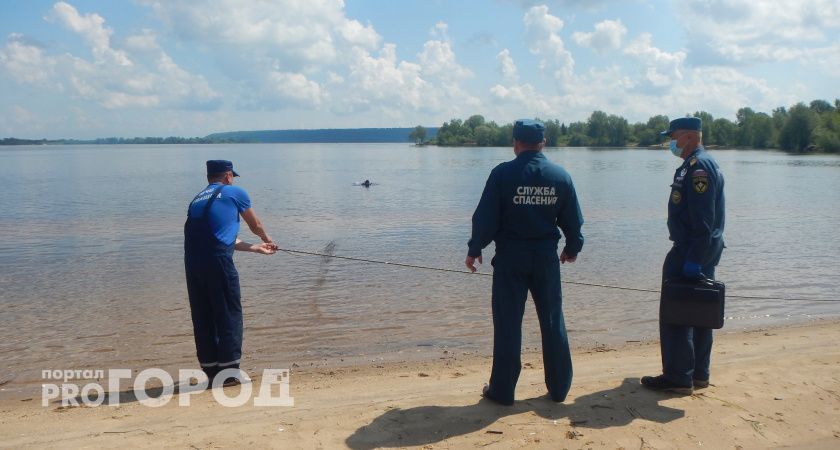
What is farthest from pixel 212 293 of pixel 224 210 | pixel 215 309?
pixel 224 210

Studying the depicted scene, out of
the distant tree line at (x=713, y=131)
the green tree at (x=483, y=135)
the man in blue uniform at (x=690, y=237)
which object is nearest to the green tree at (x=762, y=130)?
the distant tree line at (x=713, y=131)

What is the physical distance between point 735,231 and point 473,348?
14.5 meters

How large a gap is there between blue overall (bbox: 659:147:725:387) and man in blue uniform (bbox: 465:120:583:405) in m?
0.88

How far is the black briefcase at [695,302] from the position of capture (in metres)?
5.30

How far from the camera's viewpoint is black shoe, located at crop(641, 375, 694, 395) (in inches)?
221

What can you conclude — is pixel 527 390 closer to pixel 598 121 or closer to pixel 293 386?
pixel 293 386

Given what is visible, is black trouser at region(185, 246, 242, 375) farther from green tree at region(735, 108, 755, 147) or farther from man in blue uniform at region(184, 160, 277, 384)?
green tree at region(735, 108, 755, 147)

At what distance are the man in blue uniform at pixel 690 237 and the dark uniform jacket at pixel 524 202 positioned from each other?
3.12ft

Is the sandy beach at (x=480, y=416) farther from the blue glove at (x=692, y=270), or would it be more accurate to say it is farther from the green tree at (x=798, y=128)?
the green tree at (x=798, y=128)

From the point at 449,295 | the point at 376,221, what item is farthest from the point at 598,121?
the point at 449,295

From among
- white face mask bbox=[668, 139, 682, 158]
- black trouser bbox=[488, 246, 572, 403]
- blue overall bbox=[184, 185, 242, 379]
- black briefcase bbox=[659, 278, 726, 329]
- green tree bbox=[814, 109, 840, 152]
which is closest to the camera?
black trouser bbox=[488, 246, 572, 403]

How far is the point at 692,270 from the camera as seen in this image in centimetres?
531

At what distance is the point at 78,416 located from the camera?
18.4ft

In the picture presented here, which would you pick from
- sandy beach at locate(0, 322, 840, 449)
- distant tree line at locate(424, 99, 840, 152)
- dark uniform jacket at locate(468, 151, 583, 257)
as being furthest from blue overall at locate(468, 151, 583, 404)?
distant tree line at locate(424, 99, 840, 152)
